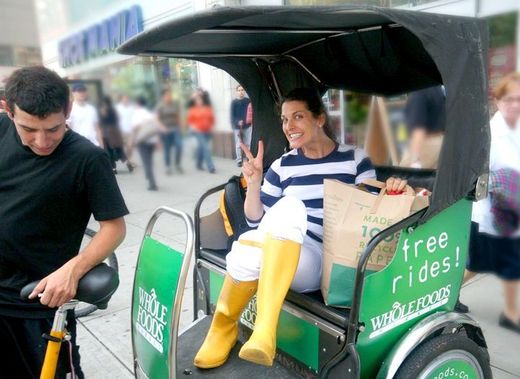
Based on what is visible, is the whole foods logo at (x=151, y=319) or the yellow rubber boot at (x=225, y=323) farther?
the yellow rubber boot at (x=225, y=323)

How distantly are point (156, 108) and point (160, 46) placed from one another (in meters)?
0.72

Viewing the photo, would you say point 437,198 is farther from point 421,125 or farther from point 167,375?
point 167,375

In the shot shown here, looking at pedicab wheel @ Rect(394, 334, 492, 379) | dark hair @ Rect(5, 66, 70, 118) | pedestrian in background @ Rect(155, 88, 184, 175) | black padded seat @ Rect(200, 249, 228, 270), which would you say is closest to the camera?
dark hair @ Rect(5, 66, 70, 118)

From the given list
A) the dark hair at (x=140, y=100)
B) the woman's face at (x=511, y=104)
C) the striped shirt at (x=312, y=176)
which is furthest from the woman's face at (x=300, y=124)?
the woman's face at (x=511, y=104)

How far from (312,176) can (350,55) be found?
2.71 feet

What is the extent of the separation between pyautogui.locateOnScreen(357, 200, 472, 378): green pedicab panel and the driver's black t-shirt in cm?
97

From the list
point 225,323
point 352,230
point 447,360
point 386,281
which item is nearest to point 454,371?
point 447,360

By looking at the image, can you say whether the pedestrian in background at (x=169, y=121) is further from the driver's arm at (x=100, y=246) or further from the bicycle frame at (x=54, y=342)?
the bicycle frame at (x=54, y=342)

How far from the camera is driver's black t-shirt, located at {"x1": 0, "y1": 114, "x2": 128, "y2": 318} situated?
1.65m

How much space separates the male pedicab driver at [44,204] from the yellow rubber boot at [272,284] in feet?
1.83

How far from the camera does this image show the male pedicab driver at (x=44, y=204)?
5.07ft

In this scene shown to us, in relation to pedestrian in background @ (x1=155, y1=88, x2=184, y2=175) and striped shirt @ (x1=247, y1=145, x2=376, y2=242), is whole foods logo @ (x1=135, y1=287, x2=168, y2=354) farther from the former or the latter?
striped shirt @ (x1=247, y1=145, x2=376, y2=242)

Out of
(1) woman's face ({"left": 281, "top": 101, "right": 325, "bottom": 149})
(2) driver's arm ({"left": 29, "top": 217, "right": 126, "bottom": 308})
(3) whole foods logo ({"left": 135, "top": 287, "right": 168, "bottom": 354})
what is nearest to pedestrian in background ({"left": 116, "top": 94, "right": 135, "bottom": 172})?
(2) driver's arm ({"left": 29, "top": 217, "right": 126, "bottom": 308})

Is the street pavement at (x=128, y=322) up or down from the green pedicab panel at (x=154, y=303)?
down
